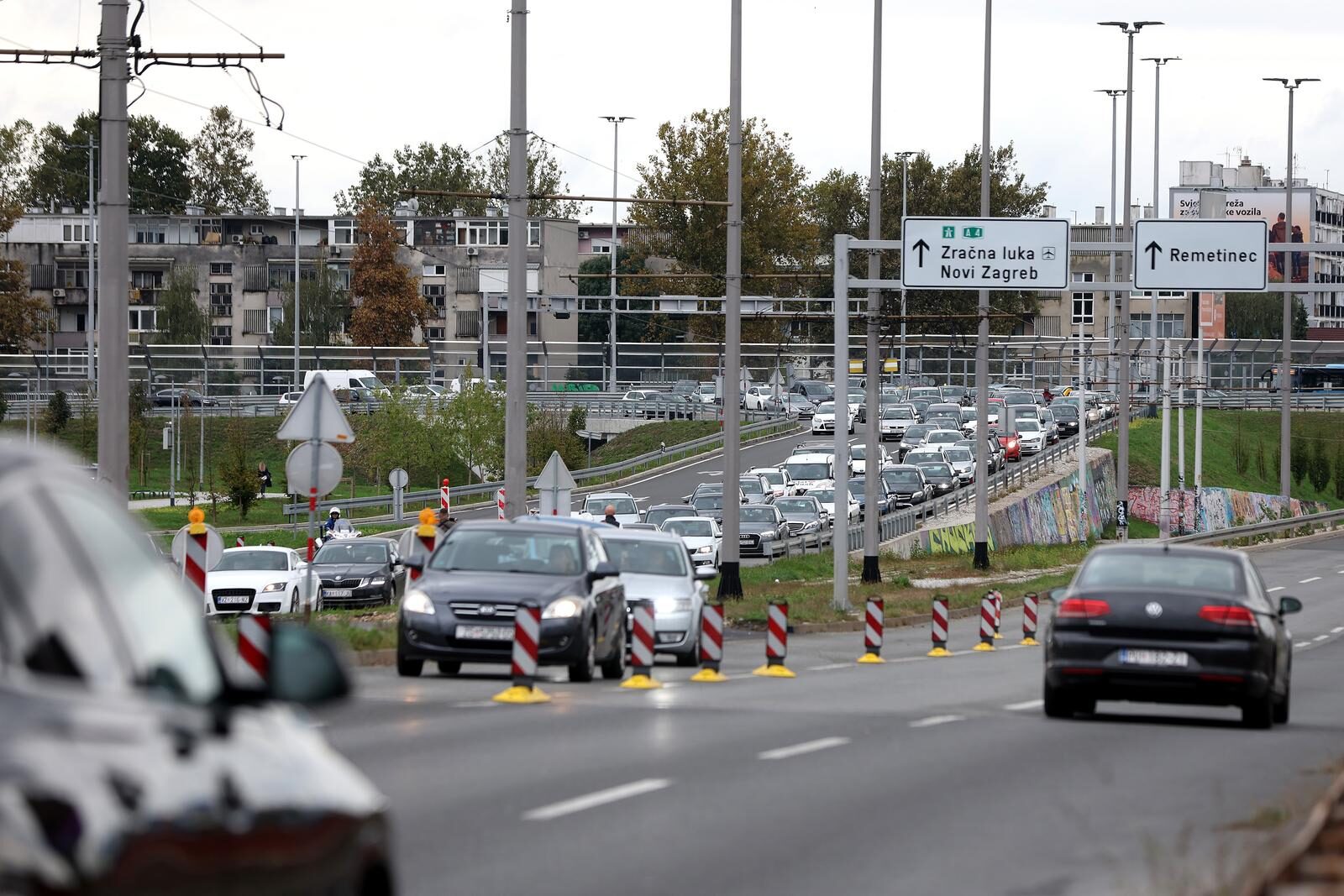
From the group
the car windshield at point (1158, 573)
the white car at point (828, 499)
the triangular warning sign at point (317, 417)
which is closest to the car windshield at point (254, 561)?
the triangular warning sign at point (317, 417)

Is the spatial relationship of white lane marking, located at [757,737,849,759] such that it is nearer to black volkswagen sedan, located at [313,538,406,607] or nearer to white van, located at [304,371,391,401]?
black volkswagen sedan, located at [313,538,406,607]

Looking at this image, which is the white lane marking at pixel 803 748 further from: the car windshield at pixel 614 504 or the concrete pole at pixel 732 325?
the car windshield at pixel 614 504


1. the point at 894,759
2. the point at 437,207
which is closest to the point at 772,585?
the point at 894,759

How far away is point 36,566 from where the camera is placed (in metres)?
4.13

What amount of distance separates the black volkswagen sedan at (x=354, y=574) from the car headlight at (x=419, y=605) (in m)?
19.6

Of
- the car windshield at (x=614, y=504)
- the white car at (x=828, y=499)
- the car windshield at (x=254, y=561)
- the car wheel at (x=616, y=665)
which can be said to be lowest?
the white car at (x=828, y=499)

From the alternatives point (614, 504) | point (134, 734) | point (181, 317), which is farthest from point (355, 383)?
point (134, 734)

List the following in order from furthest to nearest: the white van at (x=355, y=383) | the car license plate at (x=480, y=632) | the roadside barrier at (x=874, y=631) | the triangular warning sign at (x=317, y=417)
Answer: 1. the white van at (x=355, y=383)
2. the roadside barrier at (x=874, y=631)
3. the triangular warning sign at (x=317, y=417)
4. the car license plate at (x=480, y=632)

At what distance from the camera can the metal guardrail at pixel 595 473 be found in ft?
219

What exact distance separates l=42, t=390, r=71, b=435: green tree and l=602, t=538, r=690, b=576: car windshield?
5596 cm

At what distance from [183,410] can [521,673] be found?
67.8 meters

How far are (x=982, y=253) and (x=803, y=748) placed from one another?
24.5m

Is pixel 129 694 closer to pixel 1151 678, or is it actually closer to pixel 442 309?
pixel 1151 678

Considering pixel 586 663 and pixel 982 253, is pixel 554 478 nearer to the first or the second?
pixel 982 253
